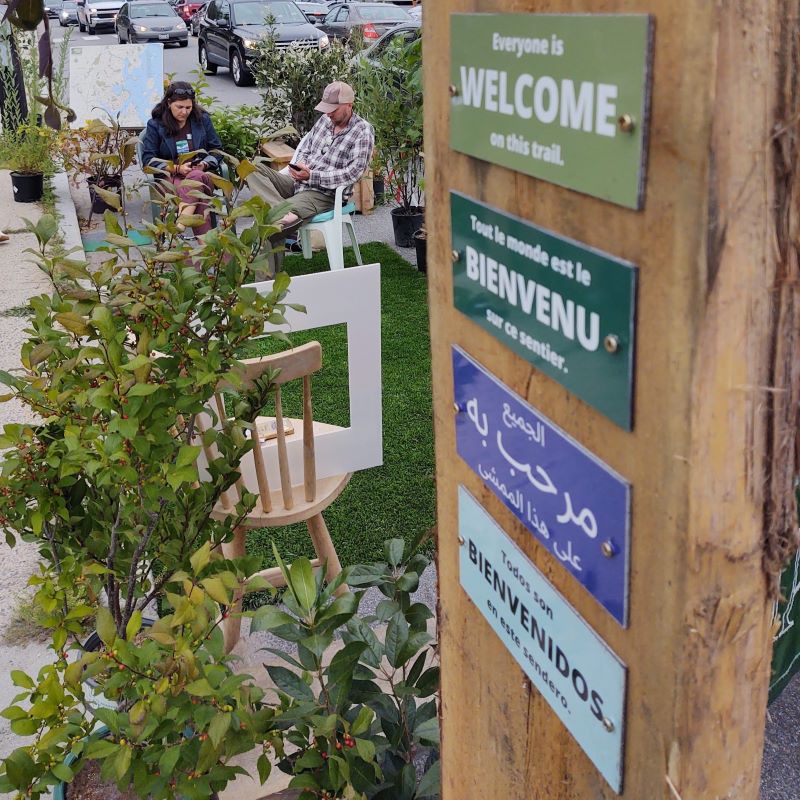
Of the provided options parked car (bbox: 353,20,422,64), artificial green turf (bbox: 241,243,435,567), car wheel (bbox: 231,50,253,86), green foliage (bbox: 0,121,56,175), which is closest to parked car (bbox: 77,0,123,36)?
car wheel (bbox: 231,50,253,86)

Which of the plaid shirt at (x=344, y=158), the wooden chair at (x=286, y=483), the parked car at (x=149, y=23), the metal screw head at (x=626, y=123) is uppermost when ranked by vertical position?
the parked car at (x=149, y=23)

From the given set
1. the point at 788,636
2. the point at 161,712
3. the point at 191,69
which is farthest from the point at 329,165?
the point at 191,69

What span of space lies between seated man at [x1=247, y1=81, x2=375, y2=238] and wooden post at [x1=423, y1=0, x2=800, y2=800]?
5294 mm

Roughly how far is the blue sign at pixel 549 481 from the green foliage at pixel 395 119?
554 centimetres

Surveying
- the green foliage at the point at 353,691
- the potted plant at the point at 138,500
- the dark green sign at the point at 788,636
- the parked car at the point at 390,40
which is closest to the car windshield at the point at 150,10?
the parked car at the point at 390,40

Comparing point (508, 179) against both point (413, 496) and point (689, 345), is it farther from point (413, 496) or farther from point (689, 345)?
point (413, 496)

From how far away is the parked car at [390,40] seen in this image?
22.5 feet

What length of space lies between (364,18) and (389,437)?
45.5 ft

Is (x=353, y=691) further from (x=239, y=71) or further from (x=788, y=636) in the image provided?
(x=239, y=71)

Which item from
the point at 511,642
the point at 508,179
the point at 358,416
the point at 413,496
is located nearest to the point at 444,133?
the point at 508,179

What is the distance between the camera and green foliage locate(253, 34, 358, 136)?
866cm

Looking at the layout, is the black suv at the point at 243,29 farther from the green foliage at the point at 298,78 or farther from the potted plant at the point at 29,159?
the potted plant at the point at 29,159

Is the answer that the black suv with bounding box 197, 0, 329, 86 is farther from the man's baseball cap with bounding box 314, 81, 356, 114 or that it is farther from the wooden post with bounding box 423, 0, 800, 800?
the wooden post with bounding box 423, 0, 800, 800

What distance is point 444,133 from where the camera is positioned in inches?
38.9
